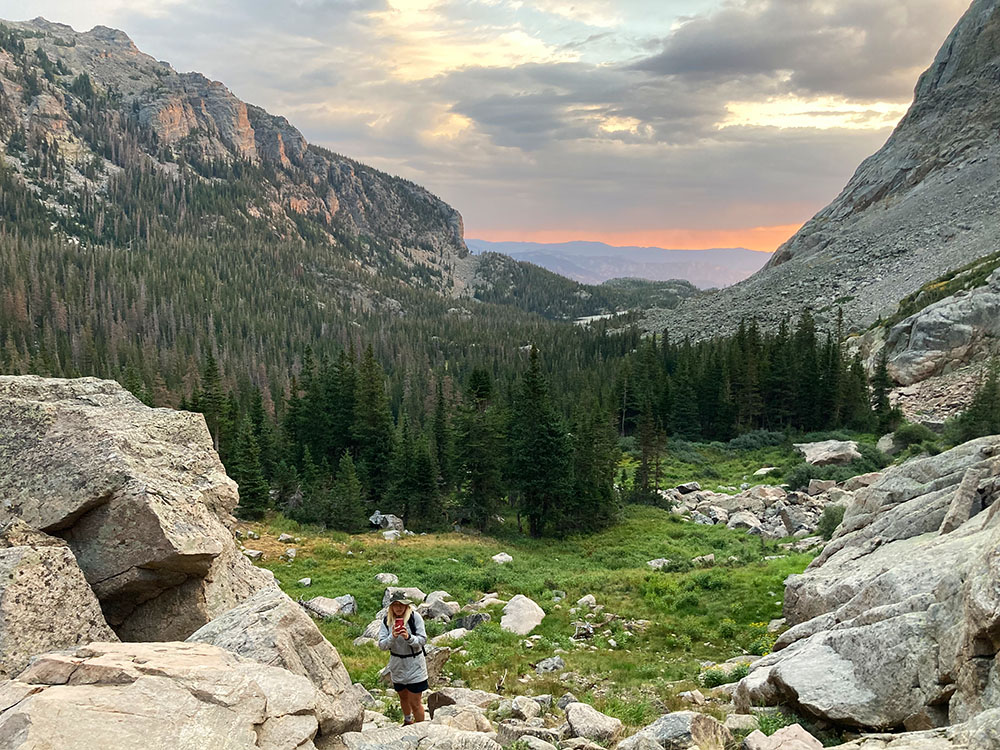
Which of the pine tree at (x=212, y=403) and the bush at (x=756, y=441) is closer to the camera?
the pine tree at (x=212, y=403)

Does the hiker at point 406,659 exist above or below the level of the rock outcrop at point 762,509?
above

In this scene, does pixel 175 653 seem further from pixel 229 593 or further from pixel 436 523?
pixel 436 523

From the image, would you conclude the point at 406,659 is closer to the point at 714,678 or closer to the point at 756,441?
the point at 714,678

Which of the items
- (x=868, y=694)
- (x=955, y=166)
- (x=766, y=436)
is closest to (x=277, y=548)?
(x=868, y=694)

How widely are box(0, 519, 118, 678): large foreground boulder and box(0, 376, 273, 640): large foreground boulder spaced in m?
0.57

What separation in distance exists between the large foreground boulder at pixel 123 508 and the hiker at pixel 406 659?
2.81 metres

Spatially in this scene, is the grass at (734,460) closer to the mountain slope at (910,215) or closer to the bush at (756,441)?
the bush at (756,441)

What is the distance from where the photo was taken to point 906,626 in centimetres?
1005

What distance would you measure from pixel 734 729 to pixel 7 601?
35.8ft

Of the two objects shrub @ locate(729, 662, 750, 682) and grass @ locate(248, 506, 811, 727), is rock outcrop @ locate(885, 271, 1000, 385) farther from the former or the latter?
shrub @ locate(729, 662, 750, 682)

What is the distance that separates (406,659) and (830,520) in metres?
25.9

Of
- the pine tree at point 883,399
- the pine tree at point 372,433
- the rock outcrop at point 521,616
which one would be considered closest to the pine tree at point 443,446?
the pine tree at point 372,433

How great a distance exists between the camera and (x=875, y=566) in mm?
14930

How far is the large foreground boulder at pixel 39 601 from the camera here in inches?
294
